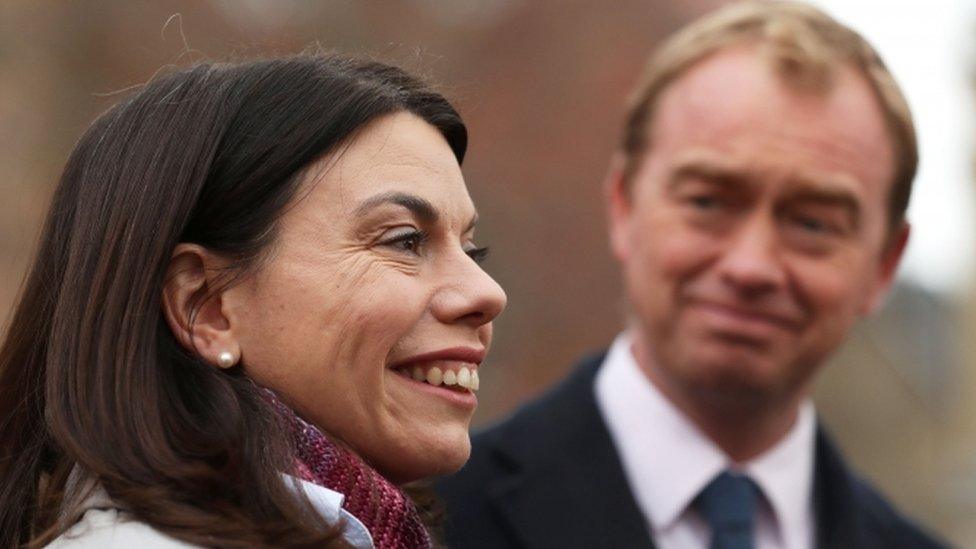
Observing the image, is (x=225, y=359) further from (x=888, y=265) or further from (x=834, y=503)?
(x=888, y=265)

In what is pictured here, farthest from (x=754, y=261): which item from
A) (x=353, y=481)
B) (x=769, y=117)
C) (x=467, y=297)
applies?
(x=353, y=481)

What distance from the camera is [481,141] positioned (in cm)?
3123

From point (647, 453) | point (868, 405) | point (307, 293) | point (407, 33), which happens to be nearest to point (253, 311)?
point (307, 293)

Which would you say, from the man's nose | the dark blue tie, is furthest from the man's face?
the dark blue tie

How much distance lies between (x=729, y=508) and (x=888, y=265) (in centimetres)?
87

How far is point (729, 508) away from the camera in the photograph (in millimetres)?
4504

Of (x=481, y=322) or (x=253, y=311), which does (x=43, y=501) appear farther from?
(x=481, y=322)

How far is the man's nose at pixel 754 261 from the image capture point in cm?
453

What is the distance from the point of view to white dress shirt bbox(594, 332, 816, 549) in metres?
→ 4.52

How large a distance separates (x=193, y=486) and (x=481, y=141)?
93.3 ft

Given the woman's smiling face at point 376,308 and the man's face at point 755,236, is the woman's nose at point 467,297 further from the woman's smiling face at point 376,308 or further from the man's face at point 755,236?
the man's face at point 755,236

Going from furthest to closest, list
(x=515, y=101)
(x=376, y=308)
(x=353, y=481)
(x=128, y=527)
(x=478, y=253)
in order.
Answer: (x=515, y=101) → (x=478, y=253) → (x=376, y=308) → (x=353, y=481) → (x=128, y=527)

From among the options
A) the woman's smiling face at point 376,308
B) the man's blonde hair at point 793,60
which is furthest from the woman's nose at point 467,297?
the man's blonde hair at point 793,60

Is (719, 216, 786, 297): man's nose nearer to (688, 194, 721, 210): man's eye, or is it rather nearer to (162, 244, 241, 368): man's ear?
(688, 194, 721, 210): man's eye
